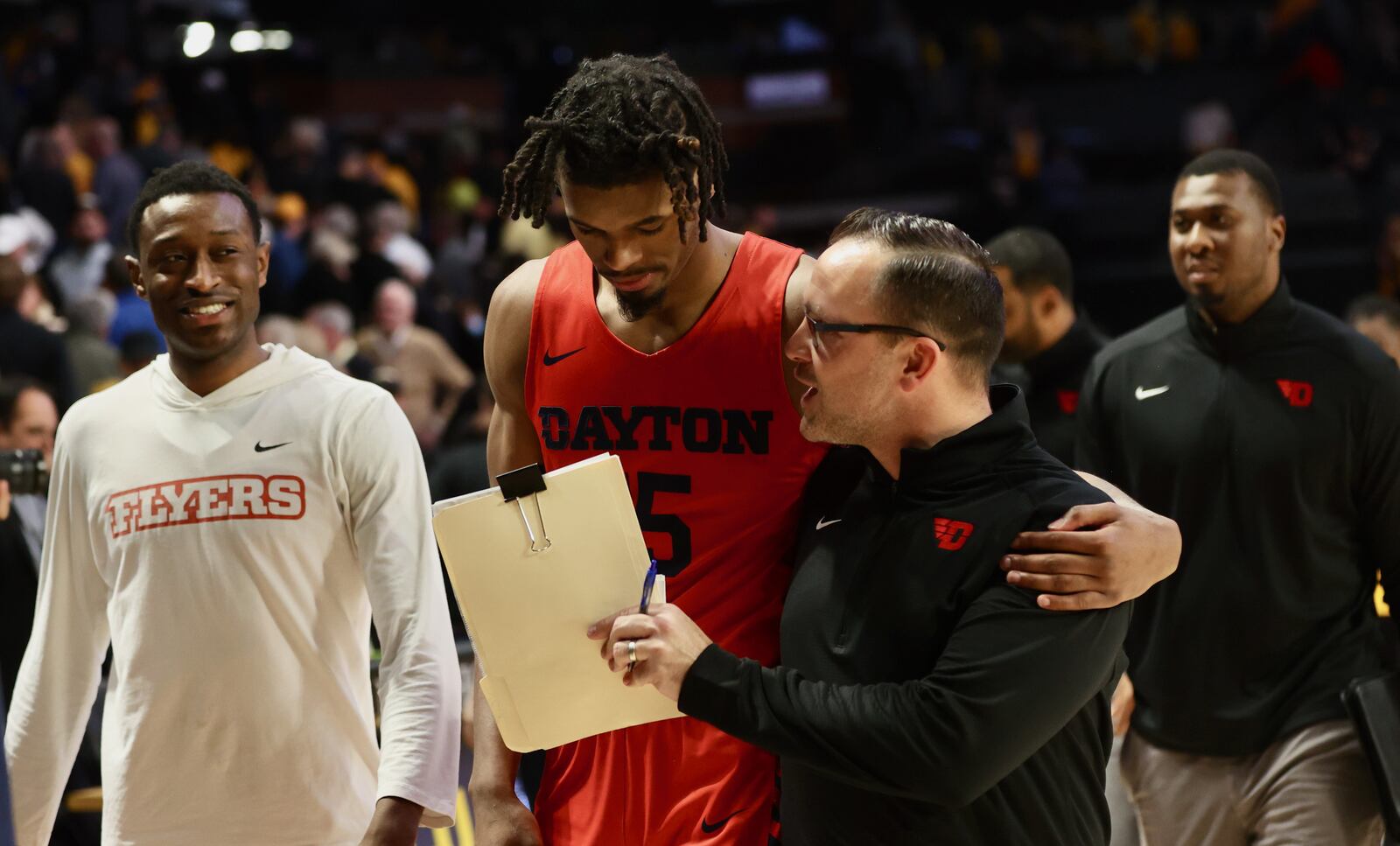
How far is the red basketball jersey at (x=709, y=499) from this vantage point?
2.76 metres

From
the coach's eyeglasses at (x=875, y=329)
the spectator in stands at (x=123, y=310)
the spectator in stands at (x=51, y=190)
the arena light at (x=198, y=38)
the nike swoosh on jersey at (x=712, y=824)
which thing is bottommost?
the nike swoosh on jersey at (x=712, y=824)

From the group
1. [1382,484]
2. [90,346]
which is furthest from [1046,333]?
[90,346]

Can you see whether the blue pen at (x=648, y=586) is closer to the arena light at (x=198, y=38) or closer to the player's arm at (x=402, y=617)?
the player's arm at (x=402, y=617)

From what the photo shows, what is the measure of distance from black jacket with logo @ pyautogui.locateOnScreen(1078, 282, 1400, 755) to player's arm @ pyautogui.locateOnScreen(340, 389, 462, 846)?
7.15 ft

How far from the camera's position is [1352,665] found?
414cm

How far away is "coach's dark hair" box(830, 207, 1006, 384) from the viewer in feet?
7.95

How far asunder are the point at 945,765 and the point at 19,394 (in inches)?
174

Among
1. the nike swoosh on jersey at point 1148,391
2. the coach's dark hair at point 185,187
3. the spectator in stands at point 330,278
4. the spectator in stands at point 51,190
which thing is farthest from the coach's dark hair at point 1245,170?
the spectator in stands at point 51,190

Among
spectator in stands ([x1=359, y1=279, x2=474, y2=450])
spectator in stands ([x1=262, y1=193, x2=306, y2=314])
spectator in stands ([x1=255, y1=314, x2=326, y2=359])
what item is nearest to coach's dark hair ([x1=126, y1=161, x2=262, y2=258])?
spectator in stands ([x1=255, y1=314, x2=326, y2=359])

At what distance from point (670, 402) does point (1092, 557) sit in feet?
2.71

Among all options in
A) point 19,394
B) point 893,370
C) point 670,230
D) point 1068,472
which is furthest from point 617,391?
point 19,394

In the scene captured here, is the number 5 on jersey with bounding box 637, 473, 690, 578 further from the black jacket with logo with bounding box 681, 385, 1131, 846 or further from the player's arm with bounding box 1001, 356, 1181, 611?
the player's arm with bounding box 1001, 356, 1181, 611

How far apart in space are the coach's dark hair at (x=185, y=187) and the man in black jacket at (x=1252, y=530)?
8.14 ft

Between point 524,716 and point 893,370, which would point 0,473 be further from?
point 893,370
